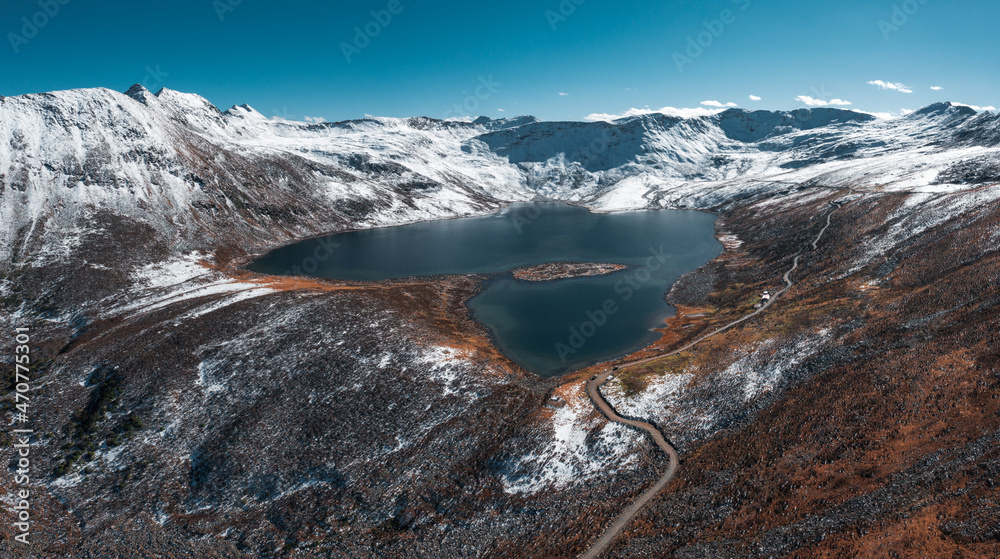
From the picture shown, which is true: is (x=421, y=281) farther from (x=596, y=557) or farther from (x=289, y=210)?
(x=289, y=210)

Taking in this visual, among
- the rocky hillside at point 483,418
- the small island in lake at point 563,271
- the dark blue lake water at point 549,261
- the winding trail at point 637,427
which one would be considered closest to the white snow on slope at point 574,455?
the rocky hillside at point 483,418

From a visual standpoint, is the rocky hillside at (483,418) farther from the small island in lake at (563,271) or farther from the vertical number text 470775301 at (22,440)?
the small island in lake at (563,271)

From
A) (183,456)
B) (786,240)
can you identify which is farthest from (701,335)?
(183,456)

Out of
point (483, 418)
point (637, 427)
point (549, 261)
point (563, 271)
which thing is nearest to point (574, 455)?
point (637, 427)

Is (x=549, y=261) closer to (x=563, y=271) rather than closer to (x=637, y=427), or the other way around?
(x=563, y=271)

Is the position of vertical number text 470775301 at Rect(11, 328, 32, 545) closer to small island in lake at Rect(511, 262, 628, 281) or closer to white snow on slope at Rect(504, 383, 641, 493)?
white snow on slope at Rect(504, 383, 641, 493)
